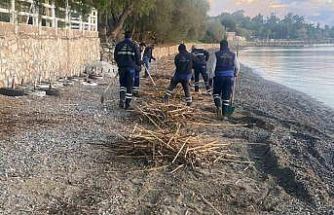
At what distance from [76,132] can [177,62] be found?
4658 millimetres

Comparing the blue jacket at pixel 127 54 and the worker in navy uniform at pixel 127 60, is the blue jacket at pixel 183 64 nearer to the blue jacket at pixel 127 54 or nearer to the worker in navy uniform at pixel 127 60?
the worker in navy uniform at pixel 127 60

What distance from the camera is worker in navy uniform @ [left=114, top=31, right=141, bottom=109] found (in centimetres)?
1247

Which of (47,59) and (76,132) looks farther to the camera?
(47,59)

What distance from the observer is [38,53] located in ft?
54.8

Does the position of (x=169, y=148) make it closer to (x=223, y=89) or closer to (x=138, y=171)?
(x=138, y=171)

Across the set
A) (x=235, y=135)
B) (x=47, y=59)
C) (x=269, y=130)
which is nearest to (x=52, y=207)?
(x=235, y=135)

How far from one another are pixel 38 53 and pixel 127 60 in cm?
537

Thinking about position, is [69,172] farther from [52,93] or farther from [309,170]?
[52,93]

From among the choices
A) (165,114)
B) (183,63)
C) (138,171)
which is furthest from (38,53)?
(138,171)

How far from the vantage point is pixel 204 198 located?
21.3ft

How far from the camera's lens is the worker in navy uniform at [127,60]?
1247cm

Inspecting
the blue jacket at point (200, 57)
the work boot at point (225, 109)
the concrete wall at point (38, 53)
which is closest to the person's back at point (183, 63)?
the work boot at point (225, 109)

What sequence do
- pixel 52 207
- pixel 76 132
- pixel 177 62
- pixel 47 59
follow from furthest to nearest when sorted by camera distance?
pixel 47 59 < pixel 177 62 < pixel 76 132 < pixel 52 207

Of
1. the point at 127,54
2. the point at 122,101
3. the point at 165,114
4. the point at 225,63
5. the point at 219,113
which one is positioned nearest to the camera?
the point at 165,114
